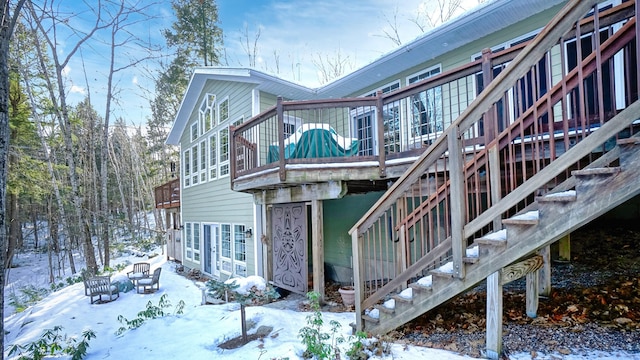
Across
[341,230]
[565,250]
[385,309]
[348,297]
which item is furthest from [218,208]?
[565,250]

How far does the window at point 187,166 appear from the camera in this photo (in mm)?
13266

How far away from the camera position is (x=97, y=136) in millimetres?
19609

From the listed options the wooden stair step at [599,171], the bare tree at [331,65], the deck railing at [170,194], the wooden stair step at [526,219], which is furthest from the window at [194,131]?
the wooden stair step at [599,171]

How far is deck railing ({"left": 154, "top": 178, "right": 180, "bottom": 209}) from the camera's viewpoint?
589 inches

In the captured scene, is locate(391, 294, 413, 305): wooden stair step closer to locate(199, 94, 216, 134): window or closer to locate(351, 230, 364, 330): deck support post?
locate(351, 230, 364, 330): deck support post

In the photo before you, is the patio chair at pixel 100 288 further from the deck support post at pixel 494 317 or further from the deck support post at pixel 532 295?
the deck support post at pixel 532 295

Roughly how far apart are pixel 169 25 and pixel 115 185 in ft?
48.2

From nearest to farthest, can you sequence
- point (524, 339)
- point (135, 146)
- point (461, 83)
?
point (524, 339) → point (461, 83) → point (135, 146)

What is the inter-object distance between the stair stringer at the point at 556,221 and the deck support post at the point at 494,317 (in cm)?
13

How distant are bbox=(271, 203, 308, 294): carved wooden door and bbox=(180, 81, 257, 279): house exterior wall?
186 centimetres

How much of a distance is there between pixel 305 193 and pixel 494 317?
3.51 metres

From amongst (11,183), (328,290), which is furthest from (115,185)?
(328,290)

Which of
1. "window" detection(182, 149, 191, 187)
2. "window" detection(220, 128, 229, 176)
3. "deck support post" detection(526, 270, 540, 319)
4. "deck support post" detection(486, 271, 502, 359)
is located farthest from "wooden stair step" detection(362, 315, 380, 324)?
"window" detection(182, 149, 191, 187)

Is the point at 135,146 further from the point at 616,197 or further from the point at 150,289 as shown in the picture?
the point at 616,197
